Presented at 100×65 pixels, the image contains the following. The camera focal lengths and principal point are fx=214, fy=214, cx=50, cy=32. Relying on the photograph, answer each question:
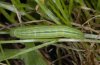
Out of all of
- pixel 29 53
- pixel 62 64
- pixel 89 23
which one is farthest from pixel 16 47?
pixel 89 23

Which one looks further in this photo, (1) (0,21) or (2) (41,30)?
(1) (0,21)

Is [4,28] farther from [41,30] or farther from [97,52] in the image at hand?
[97,52]

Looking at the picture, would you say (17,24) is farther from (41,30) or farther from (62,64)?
(62,64)

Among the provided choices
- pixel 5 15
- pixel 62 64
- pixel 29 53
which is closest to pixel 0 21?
pixel 5 15

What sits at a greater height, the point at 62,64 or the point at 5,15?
the point at 5,15

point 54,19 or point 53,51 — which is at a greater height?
point 54,19
